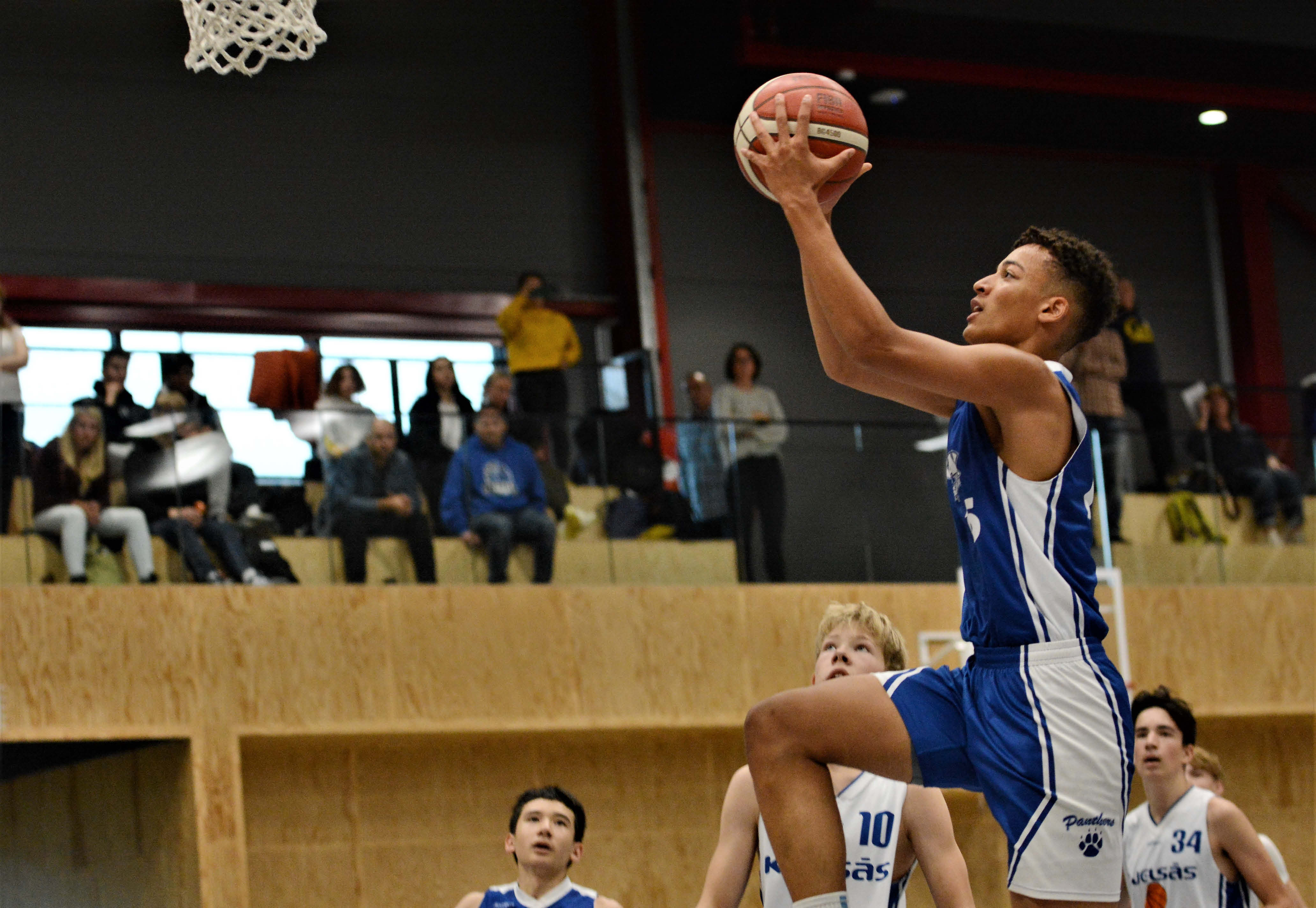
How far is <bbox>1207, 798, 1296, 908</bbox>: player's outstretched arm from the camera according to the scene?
19.5 ft

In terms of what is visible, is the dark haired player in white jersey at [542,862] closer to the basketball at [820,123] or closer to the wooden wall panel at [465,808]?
the wooden wall panel at [465,808]

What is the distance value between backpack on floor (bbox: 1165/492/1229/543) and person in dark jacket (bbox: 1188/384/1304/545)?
0.28 metres

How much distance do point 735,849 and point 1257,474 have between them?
296 inches

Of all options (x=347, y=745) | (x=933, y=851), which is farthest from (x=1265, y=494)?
(x=933, y=851)

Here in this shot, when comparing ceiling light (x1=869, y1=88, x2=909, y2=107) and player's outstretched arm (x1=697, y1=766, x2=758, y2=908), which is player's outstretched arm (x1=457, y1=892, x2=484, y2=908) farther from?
ceiling light (x1=869, y1=88, x2=909, y2=107)

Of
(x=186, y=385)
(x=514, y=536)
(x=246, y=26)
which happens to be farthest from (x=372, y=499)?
(x=246, y=26)

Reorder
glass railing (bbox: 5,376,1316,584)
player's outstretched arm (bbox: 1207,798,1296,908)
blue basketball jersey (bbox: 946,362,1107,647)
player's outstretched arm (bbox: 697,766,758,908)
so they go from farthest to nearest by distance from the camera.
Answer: glass railing (bbox: 5,376,1316,584) < player's outstretched arm (bbox: 1207,798,1296,908) < player's outstretched arm (bbox: 697,766,758,908) < blue basketball jersey (bbox: 946,362,1107,647)

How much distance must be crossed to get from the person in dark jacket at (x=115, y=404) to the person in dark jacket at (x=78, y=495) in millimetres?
45

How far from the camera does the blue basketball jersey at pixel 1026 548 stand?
354cm

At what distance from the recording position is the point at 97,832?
9172 mm

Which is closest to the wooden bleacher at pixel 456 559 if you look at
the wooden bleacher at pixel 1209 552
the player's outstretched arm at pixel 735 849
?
the wooden bleacher at pixel 1209 552

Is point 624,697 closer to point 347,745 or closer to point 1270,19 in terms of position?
point 347,745

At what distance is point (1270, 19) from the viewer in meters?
14.5

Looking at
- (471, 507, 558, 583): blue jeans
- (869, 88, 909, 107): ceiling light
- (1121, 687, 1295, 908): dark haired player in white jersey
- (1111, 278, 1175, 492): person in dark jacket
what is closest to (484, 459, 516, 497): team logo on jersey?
(471, 507, 558, 583): blue jeans
